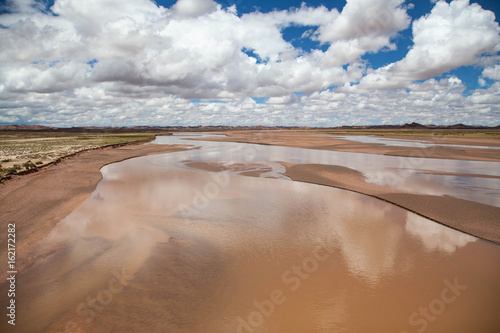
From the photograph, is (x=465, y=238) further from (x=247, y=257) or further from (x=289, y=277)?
(x=247, y=257)

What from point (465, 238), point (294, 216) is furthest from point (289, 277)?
point (465, 238)

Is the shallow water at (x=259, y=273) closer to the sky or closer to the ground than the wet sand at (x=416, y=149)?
closer to the ground

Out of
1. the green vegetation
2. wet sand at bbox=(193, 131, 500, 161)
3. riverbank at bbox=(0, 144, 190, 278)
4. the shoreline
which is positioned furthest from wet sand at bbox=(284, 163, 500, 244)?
the green vegetation

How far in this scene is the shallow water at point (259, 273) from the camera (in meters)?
5.05

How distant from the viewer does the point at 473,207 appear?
10.9 metres

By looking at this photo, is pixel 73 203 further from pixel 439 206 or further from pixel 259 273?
pixel 439 206

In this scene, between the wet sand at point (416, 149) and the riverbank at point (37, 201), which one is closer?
the riverbank at point (37, 201)

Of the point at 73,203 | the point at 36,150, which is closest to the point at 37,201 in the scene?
the point at 73,203

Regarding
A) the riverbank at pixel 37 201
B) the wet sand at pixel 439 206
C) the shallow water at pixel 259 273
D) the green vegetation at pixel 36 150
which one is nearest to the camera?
the shallow water at pixel 259 273

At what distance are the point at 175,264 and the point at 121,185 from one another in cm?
1077

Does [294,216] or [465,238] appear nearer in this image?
[465,238]

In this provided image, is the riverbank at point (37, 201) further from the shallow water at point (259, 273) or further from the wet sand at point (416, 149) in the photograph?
the wet sand at point (416, 149)

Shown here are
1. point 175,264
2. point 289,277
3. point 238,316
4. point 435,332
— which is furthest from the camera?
point 175,264

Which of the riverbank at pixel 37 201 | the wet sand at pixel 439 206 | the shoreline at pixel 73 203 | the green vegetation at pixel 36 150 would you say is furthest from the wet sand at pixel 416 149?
the green vegetation at pixel 36 150
